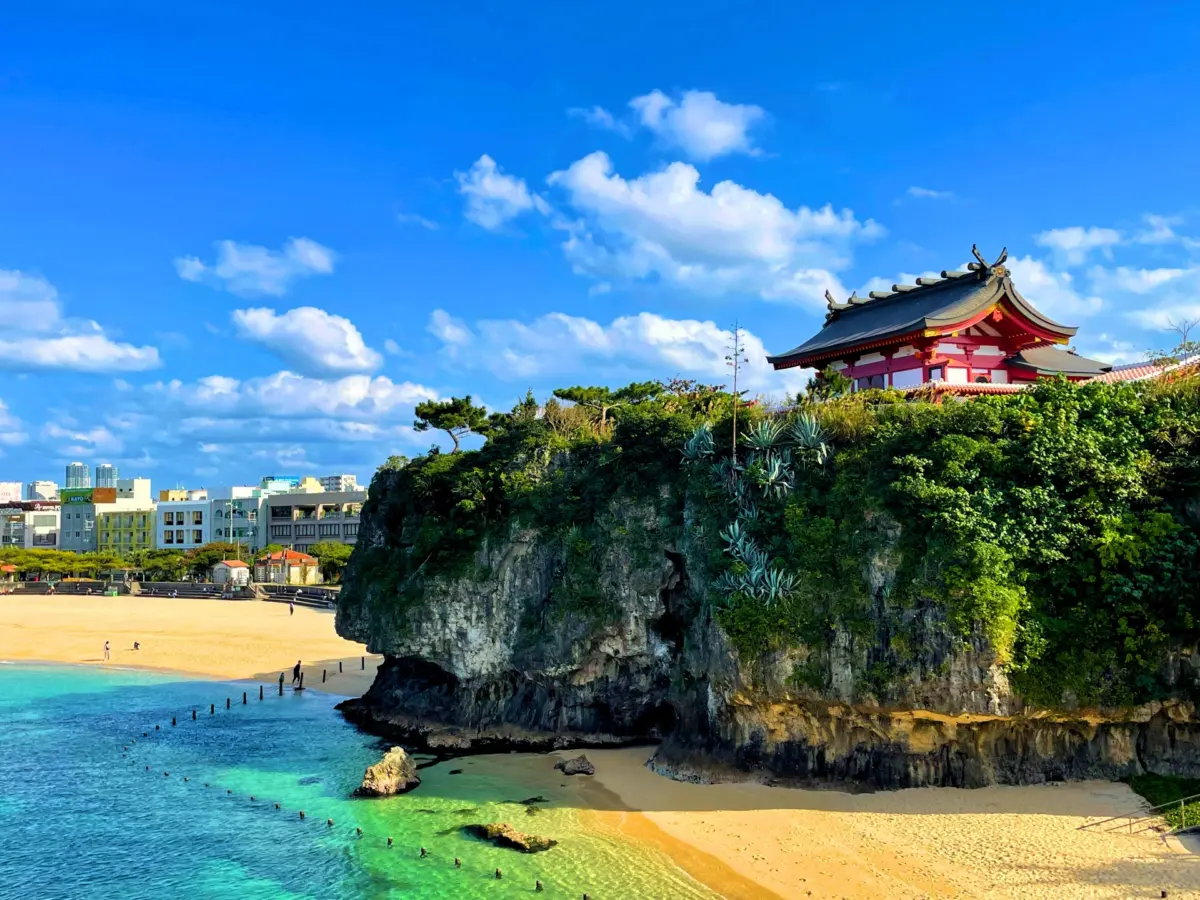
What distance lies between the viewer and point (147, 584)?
91.5m

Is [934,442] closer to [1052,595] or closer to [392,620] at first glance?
[1052,595]

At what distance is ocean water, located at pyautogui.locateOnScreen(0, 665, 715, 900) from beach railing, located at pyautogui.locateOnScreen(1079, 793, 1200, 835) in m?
9.65

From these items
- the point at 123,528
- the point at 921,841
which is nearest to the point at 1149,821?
the point at 921,841

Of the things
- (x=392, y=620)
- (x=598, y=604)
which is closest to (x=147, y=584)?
(x=392, y=620)

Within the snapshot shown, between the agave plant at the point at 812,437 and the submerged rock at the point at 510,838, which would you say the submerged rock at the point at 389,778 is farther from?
the agave plant at the point at 812,437

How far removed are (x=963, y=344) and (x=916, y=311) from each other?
9.14ft

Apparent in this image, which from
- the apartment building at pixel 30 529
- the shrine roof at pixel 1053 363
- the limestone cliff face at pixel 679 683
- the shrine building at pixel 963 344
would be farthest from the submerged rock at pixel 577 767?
the apartment building at pixel 30 529

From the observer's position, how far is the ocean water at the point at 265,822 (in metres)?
19.9

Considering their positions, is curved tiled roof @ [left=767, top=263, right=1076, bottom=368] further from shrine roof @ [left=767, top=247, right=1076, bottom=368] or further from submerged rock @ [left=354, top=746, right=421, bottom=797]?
submerged rock @ [left=354, top=746, right=421, bottom=797]

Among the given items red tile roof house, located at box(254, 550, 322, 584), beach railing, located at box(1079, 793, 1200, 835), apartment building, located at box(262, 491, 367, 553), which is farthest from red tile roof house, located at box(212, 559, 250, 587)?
beach railing, located at box(1079, 793, 1200, 835)

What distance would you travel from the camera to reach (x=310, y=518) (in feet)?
355

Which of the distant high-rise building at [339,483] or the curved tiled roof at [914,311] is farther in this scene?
the distant high-rise building at [339,483]

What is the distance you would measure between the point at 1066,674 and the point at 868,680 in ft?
16.1

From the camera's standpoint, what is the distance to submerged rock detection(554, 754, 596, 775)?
2709 cm
